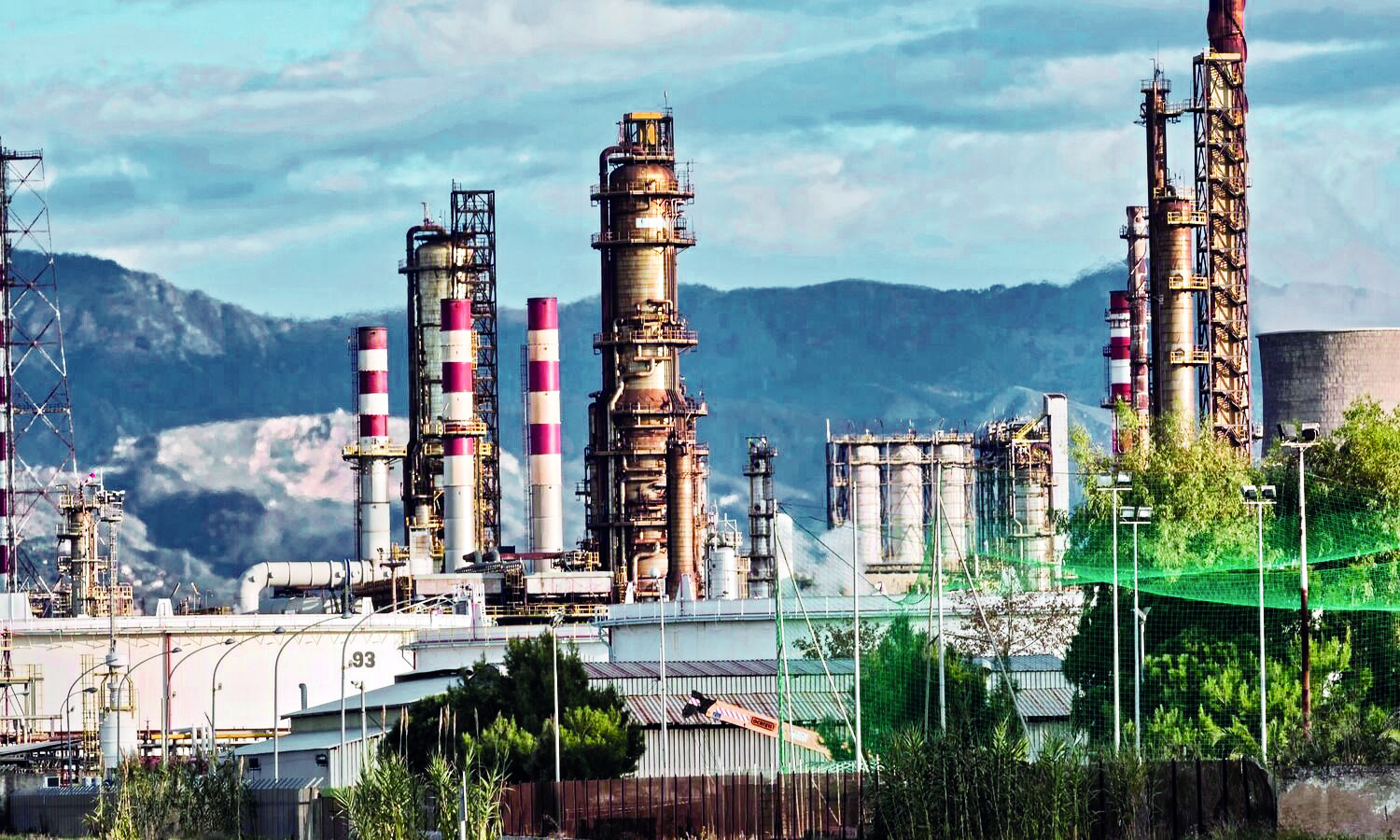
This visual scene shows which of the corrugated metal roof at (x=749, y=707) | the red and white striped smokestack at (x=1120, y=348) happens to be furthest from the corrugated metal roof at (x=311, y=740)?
the red and white striped smokestack at (x=1120, y=348)

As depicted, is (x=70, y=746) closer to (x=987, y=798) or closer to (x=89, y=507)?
(x=89, y=507)

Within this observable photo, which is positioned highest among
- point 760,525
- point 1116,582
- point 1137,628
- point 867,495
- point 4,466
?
point 4,466

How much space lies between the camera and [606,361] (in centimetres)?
9975

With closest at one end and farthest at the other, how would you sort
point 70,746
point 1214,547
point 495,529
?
point 1214,547, point 70,746, point 495,529

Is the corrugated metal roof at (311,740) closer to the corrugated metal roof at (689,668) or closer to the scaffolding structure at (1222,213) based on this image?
Result: the corrugated metal roof at (689,668)

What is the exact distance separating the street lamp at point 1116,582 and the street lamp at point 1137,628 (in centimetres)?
31

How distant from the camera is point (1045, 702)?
5966 cm

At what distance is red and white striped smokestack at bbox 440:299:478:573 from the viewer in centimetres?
9738

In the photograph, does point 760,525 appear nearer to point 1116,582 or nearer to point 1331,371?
point 1331,371

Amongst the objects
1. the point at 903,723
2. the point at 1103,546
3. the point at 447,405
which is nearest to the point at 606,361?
the point at 447,405

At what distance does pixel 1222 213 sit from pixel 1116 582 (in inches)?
2109

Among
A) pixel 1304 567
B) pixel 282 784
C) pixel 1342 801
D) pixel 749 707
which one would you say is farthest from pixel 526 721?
pixel 1342 801

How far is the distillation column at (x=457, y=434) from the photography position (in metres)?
97.3

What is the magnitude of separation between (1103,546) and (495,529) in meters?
54.1
